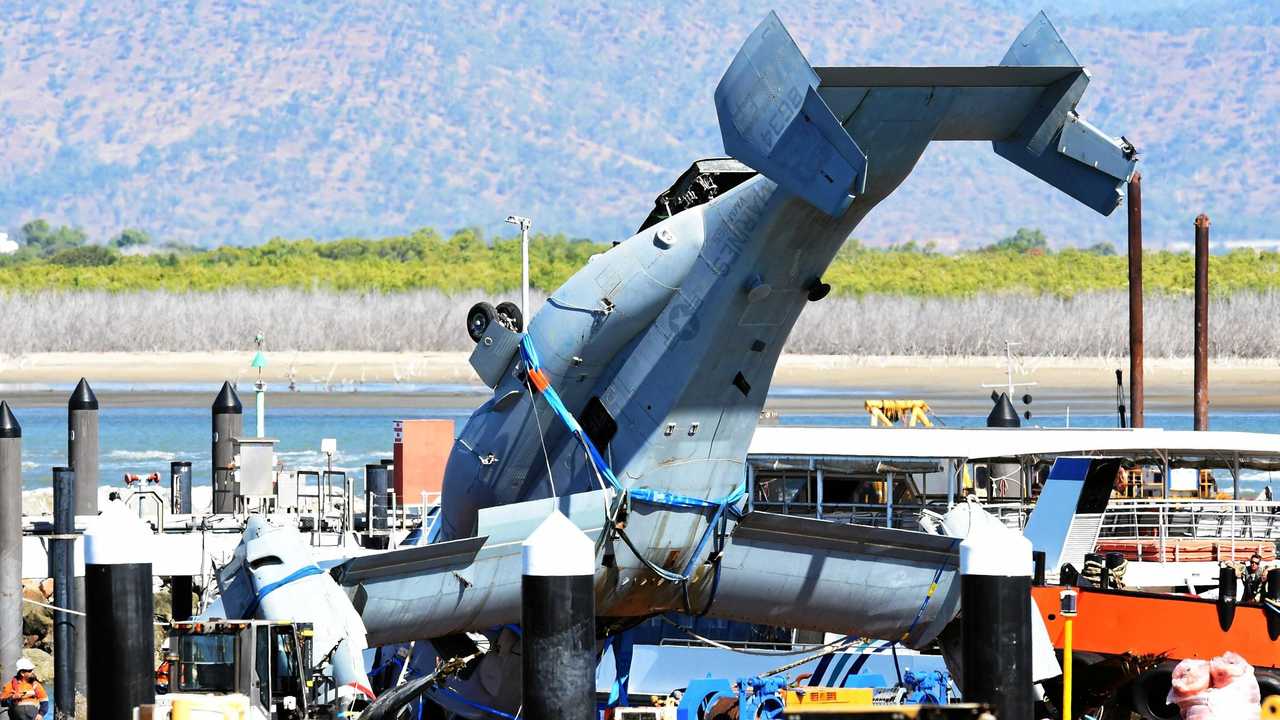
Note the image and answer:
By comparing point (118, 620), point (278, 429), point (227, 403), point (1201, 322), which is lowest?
point (278, 429)

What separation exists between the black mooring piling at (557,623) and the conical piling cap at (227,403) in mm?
24306

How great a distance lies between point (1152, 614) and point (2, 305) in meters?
103

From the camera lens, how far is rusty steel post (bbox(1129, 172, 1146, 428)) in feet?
134

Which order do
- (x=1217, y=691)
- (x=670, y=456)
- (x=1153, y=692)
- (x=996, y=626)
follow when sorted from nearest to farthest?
(x=1217, y=691) < (x=996, y=626) < (x=670, y=456) < (x=1153, y=692)

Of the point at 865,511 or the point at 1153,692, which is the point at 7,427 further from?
the point at 1153,692

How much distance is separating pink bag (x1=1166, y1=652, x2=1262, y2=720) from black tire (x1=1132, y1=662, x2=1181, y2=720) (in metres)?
6.32

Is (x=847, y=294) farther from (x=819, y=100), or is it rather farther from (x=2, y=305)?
(x=819, y=100)

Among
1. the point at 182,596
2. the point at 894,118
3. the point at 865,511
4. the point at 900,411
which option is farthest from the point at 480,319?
the point at 900,411

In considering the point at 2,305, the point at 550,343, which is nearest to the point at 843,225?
the point at 550,343

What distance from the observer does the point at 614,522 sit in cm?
1881

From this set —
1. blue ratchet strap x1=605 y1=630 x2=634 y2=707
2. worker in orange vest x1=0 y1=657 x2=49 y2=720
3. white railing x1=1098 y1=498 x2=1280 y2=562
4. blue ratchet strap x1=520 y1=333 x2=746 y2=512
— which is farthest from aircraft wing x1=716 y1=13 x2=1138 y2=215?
worker in orange vest x1=0 y1=657 x2=49 y2=720

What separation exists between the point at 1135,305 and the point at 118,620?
30.7m

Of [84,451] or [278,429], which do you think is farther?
→ [278,429]

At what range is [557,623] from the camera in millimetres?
15141
